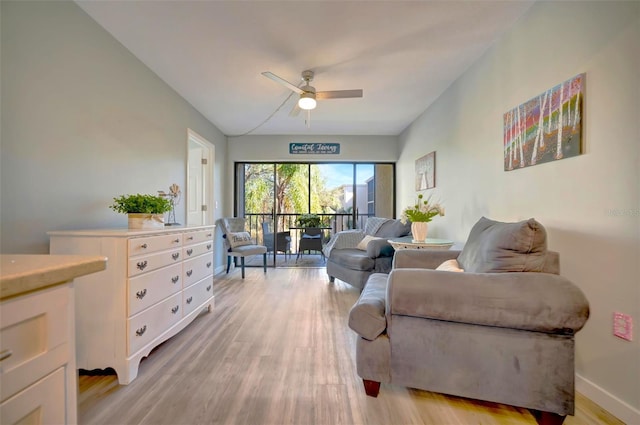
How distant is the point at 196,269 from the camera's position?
2.38 meters

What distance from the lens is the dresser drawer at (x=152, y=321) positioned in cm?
161

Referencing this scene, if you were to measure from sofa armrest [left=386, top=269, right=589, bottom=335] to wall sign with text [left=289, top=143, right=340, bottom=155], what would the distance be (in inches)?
147

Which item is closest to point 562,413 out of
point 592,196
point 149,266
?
point 592,196

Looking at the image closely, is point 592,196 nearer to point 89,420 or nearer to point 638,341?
point 638,341

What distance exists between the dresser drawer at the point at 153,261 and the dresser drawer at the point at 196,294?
1.14 feet

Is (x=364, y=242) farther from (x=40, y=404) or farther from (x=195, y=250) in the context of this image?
(x=40, y=404)

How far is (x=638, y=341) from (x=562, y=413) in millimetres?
495

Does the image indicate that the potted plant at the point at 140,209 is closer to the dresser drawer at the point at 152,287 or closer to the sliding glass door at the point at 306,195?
the dresser drawer at the point at 152,287

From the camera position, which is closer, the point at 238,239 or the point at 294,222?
the point at 238,239

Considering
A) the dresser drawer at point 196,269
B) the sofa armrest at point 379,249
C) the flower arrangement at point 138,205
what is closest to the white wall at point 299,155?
the sofa armrest at point 379,249

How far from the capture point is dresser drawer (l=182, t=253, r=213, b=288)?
7.26ft

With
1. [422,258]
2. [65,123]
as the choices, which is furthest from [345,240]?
[65,123]

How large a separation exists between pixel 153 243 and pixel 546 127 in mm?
2686

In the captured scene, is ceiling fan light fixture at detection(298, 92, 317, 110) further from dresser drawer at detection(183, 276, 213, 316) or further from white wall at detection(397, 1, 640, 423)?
dresser drawer at detection(183, 276, 213, 316)
